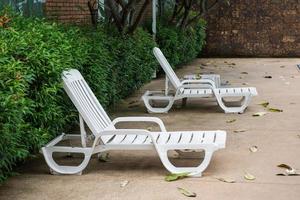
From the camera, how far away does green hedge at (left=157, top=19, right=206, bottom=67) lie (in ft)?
44.0

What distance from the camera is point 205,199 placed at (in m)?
4.54

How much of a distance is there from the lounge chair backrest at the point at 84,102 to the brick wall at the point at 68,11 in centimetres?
315

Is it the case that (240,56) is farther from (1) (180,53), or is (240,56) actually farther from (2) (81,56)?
(2) (81,56)

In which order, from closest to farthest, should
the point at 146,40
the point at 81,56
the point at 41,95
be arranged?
the point at 41,95
the point at 81,56
the point at 146,40

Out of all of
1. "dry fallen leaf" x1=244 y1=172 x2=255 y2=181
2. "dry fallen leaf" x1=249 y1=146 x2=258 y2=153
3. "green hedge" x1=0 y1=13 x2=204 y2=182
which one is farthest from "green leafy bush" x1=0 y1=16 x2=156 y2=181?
"dry fallen leaf" x1=249 y1=146 x2=258 y2=153

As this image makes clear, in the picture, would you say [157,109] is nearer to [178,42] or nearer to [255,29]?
[178,42]

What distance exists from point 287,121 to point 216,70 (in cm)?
771

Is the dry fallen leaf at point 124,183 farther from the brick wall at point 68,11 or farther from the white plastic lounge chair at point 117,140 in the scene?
the brick wall at point 68,11

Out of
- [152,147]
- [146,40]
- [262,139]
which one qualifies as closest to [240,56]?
[146,40]

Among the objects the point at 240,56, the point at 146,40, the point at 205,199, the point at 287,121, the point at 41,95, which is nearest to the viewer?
the point at 205,199

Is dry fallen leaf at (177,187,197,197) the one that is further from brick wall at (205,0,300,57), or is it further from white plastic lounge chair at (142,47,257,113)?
brick wall at (205,0,300,57)

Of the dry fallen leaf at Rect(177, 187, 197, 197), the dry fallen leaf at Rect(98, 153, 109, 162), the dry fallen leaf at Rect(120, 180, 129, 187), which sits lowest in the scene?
the dry fallen leaf at Rect(98, 153, 109, 162)

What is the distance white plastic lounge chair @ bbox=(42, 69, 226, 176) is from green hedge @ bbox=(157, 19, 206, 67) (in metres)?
7.83

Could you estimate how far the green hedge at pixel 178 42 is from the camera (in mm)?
13422
